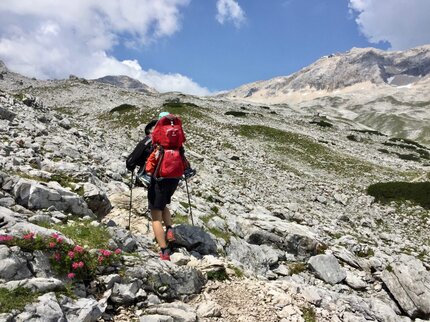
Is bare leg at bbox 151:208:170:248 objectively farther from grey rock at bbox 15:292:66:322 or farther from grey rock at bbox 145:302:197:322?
grey rock at bbox 15:292:66:322

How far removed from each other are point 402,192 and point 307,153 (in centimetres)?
1380

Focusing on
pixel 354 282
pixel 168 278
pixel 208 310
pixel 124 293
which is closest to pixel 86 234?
pixel 124 293

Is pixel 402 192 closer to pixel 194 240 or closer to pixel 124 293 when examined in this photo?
pixel 194 240

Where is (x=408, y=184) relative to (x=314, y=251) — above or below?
above

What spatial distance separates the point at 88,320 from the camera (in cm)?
598

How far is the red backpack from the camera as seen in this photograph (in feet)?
30.4

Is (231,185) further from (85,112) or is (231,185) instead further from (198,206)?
(85,112)

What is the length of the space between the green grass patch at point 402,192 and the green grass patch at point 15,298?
27.8 meters

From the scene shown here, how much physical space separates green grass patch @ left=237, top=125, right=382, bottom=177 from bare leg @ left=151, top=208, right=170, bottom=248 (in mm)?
26297

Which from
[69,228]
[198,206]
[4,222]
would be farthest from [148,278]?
[198,206]

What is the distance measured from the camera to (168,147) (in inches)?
370

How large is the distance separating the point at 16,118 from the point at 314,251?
16089 mm

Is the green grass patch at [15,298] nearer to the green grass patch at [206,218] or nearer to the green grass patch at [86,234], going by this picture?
the green grass patch at [86,234]

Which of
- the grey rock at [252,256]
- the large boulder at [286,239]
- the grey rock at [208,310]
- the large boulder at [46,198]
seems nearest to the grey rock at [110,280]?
A: the grey rock at [208,310]
